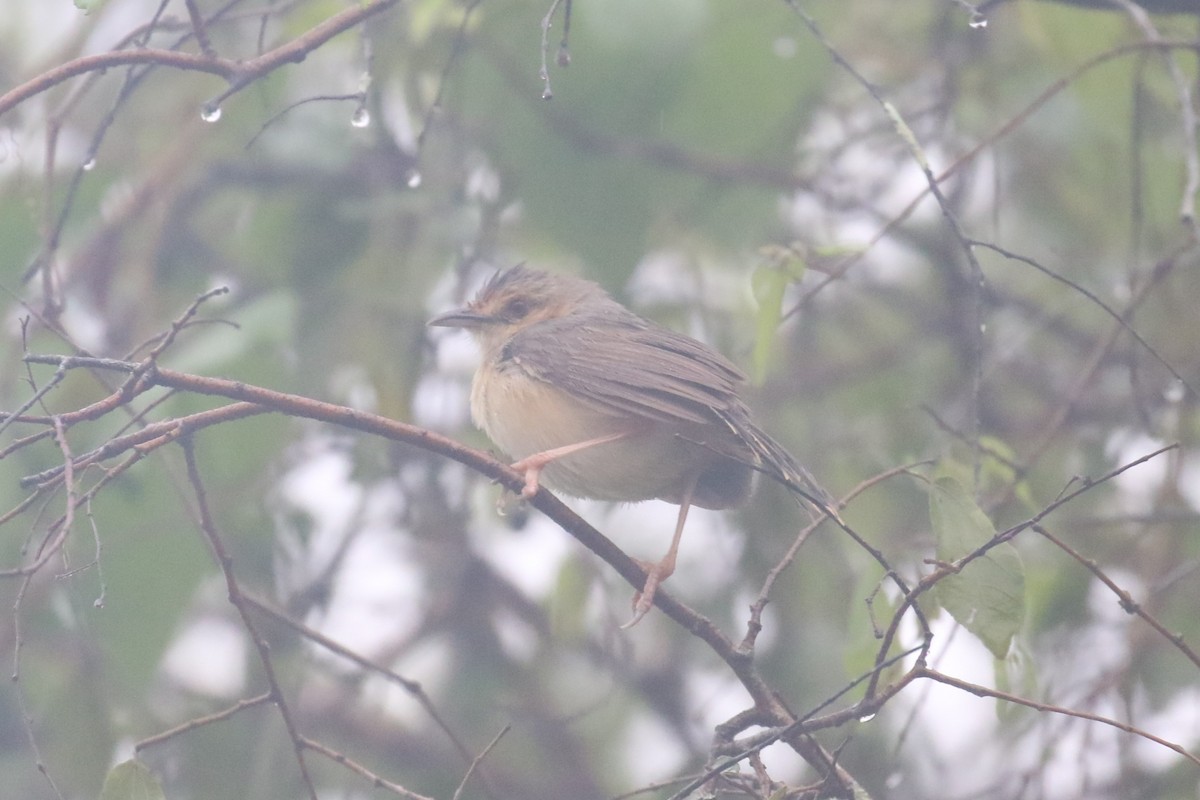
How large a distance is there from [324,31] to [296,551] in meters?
3.03

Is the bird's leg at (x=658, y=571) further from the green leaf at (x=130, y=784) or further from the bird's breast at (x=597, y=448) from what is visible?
the green leaf at (x=130, y=784)

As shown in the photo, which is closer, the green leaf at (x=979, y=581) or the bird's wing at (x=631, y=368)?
the green leaf at (x=979, y=581)

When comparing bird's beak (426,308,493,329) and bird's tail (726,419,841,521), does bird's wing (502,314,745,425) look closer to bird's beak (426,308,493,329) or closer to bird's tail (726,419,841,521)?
bird's tail (726,419,841,521)

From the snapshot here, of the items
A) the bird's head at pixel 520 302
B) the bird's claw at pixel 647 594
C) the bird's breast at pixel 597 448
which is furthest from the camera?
the bird's head at pixel 520 302

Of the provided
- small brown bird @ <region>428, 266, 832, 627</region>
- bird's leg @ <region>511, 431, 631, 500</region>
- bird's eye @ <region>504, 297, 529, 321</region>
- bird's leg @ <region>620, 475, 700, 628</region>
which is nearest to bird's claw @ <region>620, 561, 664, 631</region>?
bird's leg @ <region>620, 475, 700, 628</region>

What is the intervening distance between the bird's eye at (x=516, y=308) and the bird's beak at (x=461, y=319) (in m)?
0.11

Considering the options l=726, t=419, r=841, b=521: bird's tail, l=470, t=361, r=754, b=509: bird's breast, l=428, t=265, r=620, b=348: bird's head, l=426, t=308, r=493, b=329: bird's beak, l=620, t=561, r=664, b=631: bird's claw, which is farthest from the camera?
l=428, t=265, r=620, b=348: bird's head

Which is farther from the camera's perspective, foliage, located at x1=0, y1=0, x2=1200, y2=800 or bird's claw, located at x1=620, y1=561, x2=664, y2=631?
foliage, located at x1=0, y1=0, x2=1200, y2=800

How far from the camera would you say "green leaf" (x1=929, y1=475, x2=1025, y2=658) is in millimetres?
2920

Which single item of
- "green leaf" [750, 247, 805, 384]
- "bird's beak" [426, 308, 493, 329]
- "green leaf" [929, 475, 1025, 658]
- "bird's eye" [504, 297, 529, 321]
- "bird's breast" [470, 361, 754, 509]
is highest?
"bird's eye" [504, 297, 529, 321]

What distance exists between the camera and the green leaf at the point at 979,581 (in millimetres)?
2920

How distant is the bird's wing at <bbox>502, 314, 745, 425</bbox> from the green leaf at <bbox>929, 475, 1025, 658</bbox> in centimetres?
119

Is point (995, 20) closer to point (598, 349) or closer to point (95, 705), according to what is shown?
point (598, 349)

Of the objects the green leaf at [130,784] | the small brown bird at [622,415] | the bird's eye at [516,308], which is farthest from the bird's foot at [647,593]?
the bird's eye at [516,308]
